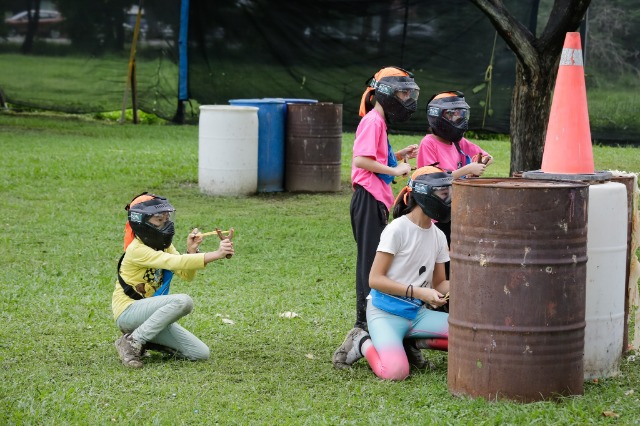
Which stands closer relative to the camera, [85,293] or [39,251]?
[85,293]

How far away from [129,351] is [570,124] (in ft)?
9.51

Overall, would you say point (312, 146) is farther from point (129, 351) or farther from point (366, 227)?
point (129, 351)

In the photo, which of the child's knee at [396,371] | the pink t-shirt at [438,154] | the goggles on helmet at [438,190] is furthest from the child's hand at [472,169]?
the child's knee at [396,371]

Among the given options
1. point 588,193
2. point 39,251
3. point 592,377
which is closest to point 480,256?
point 588,193

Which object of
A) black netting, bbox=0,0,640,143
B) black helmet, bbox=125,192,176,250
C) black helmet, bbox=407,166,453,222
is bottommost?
black helmet, bbox=125,192,176,250

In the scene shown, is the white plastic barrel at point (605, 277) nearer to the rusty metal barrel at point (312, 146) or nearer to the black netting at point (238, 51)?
the rusty metal barrel at point (312, 146)

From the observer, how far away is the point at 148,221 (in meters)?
6.09

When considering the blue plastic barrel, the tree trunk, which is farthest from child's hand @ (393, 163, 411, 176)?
the blue plastic barrel

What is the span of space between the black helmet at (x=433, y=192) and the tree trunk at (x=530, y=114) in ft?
16.9

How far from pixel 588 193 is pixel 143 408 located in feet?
8.13

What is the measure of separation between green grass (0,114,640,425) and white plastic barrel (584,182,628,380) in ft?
0.43

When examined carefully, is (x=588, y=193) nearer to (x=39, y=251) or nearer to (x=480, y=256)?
(x=480, y=256)

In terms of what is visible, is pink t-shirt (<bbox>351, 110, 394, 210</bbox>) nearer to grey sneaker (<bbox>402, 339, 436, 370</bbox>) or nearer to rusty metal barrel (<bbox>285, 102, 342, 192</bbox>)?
grey sneaker (<bbox>402, 339, 436, 370</bbox>)

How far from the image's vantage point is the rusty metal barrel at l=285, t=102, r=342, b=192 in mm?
13094
